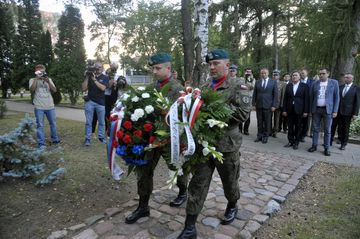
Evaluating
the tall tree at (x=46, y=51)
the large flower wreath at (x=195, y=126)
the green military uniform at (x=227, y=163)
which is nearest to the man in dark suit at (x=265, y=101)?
the green military uniform at (x=227, y=163)

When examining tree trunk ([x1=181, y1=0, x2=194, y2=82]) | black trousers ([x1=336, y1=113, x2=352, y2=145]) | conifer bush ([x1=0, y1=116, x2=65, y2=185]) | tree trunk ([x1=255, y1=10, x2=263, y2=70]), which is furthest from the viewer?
tree trunk ([x1=255, y1=10, x2=263, y2=70])

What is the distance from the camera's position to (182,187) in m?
4.23

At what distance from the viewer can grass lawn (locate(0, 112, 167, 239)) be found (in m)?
3.65

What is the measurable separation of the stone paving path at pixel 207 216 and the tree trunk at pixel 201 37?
284cm

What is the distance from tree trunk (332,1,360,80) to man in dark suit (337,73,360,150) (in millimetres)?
1422

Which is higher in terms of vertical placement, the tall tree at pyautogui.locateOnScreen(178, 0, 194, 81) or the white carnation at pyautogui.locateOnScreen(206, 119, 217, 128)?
the tall tree at pyautogui.locateOnScreen(178, 0, 194, 81)

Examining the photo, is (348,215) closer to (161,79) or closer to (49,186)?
(161,79)

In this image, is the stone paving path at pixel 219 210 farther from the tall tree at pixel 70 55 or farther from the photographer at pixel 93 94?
the tall tree at pixel 70 55

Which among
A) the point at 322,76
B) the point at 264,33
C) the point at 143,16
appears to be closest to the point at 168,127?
the point at 322,76

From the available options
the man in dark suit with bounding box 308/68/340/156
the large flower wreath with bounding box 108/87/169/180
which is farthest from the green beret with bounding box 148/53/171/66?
the man in dark suit with bounding box 308/68/340/156

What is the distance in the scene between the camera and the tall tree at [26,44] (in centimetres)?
1981

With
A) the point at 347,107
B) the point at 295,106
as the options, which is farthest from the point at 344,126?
the point at 295,106

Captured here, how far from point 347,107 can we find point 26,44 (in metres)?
20.2

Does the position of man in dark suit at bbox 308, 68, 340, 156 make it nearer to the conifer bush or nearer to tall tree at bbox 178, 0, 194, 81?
tall tree at bbox 178, 0, 194, 81
